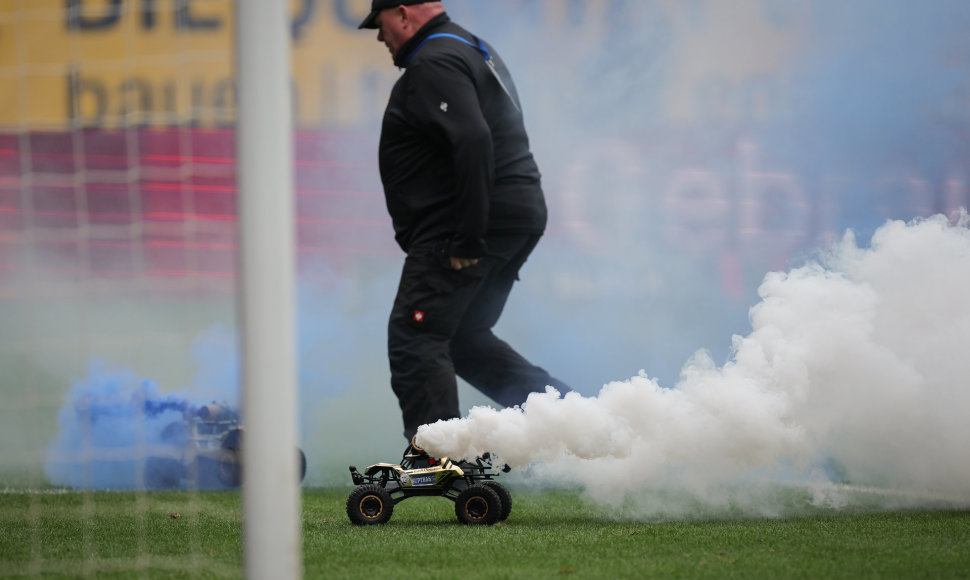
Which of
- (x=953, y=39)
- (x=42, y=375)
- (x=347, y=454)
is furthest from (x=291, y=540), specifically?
(x=953, y=39)

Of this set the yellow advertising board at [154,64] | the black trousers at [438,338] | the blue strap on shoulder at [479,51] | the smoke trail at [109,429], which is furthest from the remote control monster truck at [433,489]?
the yellow advertising board at [154,64]

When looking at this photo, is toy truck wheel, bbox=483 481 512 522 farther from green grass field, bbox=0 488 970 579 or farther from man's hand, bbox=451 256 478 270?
man's hand, bbox=451 256 478 270

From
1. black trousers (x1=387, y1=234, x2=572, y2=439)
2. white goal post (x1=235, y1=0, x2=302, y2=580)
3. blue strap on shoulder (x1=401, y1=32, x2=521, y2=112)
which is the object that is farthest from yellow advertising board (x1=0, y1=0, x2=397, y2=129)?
white goal post (x1=235, y1=0, x2=302, y2=580)

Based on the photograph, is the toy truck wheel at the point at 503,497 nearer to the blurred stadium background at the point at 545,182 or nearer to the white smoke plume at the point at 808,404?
the white smoke plume at the point at 808,404

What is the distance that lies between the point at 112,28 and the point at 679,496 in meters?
3.29

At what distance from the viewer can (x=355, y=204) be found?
19.0 ft

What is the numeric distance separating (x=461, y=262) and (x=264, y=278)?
2228 mm

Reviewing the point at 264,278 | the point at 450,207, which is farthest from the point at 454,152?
the point at 264,278

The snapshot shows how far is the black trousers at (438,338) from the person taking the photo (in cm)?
437

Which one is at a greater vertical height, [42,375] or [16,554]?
[42,375]

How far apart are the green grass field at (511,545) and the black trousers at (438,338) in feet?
1.40

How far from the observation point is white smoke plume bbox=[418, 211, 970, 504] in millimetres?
4023

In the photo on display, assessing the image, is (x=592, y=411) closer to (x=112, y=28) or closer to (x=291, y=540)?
(x=291, y=540)

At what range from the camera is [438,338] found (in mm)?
4449
